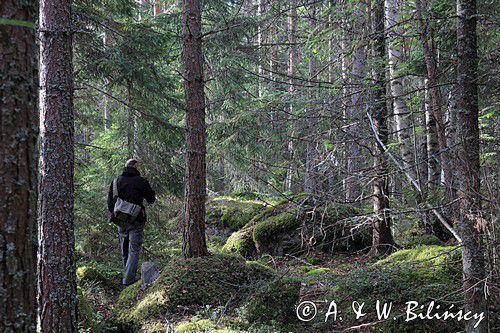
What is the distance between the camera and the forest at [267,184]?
6.35 feet

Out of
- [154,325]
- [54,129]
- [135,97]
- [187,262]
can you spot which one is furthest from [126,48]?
[154,325]

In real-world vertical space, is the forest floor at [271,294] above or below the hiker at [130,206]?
below

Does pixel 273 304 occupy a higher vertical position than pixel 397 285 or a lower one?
lower

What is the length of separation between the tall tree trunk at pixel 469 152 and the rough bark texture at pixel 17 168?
3374 mm

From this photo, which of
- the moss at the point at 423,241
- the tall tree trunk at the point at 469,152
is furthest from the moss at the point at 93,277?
the tall tree trunk at the point at 469,152

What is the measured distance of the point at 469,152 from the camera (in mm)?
3732

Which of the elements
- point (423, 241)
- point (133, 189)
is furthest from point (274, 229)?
point (133, 189)

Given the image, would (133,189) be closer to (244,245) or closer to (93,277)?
(93,277)

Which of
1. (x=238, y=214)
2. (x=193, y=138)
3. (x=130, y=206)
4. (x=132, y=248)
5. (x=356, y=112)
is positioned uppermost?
(x=356, y=112)

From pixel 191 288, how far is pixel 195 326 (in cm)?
103

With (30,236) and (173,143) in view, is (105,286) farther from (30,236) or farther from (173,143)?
(30,236)

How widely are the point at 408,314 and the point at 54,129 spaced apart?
460 cm

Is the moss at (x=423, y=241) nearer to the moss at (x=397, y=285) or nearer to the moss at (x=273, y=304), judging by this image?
the moss at (x=397, y=285)

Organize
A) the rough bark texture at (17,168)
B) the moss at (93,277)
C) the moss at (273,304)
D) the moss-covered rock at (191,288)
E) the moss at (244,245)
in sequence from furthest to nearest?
the moss at (244,245), the moss at (93,277), the moss-covered rock at (191,288), the moss at (273,304), the rough bark texture at (17,168)
